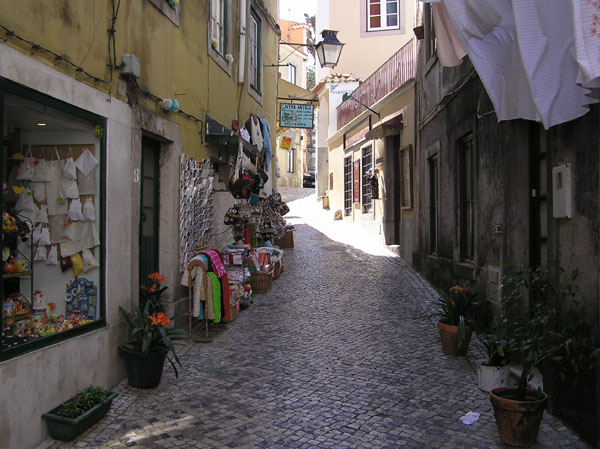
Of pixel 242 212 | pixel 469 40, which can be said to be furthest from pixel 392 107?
pixel 469 40

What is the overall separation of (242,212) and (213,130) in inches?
58.9

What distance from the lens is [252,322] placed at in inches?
300

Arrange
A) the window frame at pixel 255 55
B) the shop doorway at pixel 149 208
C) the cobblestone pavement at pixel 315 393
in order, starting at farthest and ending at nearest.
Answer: the window frame at pixel 255 55 → the shop doorway at pixel 149 208 → the cobblestone pavement at pixel 315 393

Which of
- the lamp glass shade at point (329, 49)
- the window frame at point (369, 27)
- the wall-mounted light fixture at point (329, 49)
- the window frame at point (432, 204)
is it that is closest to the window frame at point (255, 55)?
the wall-mounted light fixture at point (329, 49)

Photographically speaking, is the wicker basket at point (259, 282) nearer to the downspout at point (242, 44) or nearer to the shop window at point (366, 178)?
the downspout at point (242, 44)

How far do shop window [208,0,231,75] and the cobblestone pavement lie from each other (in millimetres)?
4117

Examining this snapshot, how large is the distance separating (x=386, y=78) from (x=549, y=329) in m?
12.4

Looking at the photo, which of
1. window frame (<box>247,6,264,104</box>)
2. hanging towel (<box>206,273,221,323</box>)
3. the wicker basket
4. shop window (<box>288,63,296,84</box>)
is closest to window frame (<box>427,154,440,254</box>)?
the wicker basket

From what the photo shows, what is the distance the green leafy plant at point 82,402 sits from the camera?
3994 millimetres

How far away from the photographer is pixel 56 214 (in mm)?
4832

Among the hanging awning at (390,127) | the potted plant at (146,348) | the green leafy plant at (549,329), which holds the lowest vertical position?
the potted plant at (146,348)

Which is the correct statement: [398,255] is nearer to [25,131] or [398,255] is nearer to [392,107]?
[392,107]

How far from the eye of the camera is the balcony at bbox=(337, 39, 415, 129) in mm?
13430

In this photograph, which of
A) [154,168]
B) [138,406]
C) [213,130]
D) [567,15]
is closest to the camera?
[567,15]
